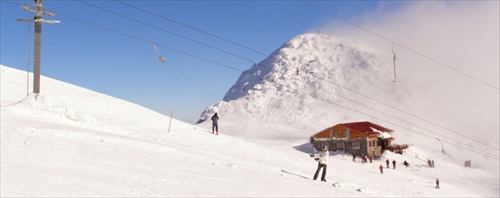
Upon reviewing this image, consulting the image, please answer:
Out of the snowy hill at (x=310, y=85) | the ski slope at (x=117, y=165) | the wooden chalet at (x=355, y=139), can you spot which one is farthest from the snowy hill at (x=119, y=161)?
the snowy hill at (x=310, y=85)

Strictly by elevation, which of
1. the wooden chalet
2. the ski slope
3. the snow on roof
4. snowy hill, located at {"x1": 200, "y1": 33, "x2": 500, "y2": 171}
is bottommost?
the ski slope

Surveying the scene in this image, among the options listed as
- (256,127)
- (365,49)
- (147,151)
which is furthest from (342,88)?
(147,151)

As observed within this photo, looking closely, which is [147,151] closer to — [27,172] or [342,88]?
[27,172]

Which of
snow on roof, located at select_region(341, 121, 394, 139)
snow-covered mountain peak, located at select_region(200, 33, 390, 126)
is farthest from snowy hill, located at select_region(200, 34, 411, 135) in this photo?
snow on roof, located at select_region(341, 121, 394, 139)

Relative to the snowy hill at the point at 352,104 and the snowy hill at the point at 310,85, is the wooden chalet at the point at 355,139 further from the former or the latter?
the snowy hill at the point at 310,85

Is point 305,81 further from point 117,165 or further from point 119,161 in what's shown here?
point 117,165

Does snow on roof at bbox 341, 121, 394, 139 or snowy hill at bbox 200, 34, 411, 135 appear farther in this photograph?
snowy hill at bbox 200, 34, 411, 135

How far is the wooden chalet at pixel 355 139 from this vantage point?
6031cm

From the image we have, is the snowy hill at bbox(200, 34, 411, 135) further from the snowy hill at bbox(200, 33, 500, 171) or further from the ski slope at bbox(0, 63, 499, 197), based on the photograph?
the ski slope at bbox(0, 63, 499, 197)

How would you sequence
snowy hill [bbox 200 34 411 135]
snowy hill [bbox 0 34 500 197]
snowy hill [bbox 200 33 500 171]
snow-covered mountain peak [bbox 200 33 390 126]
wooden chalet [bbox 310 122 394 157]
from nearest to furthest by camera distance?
snowy hill [bbox 0 34 500 197]
wooden chalet [bbox 310 122 394 157]
snowy hill [bbox 200 33 500 171]
snowy hill [bbox 200 34 411 135]
snow-covered mountain peak [bbox 200 33 390 126]

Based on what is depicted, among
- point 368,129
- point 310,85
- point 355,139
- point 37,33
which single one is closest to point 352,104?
point 310,85

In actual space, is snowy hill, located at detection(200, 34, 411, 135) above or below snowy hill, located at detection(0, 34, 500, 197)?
above

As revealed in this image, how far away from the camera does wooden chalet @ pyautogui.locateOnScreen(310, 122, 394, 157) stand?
60.3 meters

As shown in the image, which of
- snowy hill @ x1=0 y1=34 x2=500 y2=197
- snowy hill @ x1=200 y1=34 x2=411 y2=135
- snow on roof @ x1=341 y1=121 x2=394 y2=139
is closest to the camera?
snowy hill @ x1=0 y1=34 x2=500 y2=197
